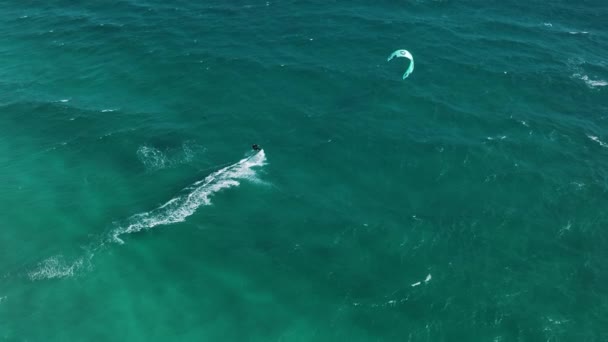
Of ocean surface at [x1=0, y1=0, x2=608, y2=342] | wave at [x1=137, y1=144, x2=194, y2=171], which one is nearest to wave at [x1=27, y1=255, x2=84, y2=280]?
ocean surface at [x1=0, y1=0, x2=608, y2=342]

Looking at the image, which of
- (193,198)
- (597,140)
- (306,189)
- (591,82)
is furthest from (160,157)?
(591,82)

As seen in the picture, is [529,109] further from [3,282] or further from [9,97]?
[9,97]

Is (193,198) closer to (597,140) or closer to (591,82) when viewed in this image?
(597,140)

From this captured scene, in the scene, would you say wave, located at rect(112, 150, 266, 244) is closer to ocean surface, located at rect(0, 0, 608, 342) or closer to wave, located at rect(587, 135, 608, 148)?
ocean surface, located at rect(0, 0, 608, 342)

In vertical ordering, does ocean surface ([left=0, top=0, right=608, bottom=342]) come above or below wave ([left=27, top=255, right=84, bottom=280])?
above

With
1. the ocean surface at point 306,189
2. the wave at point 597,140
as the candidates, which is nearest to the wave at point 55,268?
the ocean surface at point 306,189

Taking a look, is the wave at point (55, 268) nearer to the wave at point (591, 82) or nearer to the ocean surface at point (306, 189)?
the ocean surface at point (306, 189)
